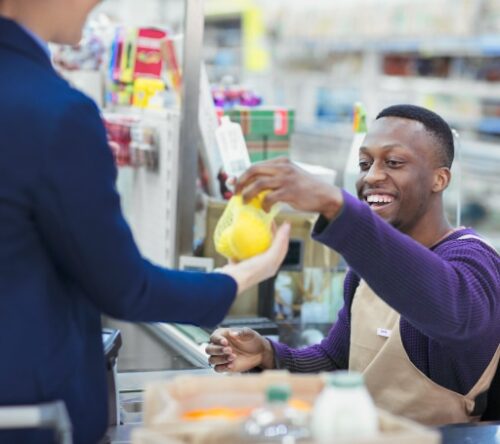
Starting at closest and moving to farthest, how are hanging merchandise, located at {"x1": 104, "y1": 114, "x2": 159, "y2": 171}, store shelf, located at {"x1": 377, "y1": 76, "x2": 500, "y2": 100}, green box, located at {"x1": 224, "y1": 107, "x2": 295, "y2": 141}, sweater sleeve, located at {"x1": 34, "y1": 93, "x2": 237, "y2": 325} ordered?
1. sweater sleeve, located at {"x1": 34, "y1": 93, "x2": 237, "y2": 325}
2. green box, located at {"x1": 224, "y1": 107, "x2": 295, "y2": 141}
3. hanging merchandise, located at {"x1": 104, "y1": 114, "x2": 159, "y2": 171}
4. store shelf, located at {"x1": 377, "y1": 76, "x2": 500, "y2": 100}

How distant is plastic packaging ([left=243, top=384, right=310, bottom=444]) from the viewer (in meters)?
1.27

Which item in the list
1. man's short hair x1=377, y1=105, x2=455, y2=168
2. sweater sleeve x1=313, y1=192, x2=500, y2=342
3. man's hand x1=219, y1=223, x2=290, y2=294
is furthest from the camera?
man's short hair x1=377, y1=105, x2=455, y2=168

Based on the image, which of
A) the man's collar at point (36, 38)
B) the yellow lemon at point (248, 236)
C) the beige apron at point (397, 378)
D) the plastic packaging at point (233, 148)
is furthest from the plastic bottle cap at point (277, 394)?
the plastic packaging at point (233, 148)

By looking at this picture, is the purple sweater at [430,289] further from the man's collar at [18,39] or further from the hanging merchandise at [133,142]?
the hanging merchandise at [133,142]

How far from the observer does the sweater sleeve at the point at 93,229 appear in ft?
4.58

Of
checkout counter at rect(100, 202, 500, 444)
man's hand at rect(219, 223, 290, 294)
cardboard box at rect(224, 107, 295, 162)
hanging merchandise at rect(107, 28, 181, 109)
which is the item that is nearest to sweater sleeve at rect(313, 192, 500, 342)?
man's hand at rect(219, 223, 290, 294)

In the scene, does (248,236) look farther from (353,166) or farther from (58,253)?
(353,166)

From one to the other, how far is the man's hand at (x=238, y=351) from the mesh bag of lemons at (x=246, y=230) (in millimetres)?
706

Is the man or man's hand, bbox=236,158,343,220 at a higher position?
man's hand, bbox=236,158,343,220

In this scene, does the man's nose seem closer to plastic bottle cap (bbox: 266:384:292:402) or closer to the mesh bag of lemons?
the mesh bag of lemons

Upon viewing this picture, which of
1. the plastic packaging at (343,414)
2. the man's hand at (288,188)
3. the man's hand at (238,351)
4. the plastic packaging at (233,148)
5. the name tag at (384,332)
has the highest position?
the man's hand at (288,188)

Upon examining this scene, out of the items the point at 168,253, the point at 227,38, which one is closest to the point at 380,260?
the point at 168,253

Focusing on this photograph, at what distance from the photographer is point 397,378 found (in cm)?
231

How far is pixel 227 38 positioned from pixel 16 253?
44.2 feet
